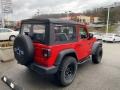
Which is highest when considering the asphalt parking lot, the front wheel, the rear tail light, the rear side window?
the rear side window

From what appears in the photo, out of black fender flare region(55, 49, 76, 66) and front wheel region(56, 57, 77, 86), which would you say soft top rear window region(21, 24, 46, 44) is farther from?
front wheel region(56, 57, 77, 86)

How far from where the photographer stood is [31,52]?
13.5ft

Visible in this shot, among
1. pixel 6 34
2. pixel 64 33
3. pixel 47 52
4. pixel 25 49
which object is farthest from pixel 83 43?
pixel 6 34

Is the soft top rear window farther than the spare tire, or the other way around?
the soft top rear window

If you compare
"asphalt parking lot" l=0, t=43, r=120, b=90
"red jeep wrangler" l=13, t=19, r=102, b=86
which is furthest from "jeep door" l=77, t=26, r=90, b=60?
"asphalt parking lot" l=0, t=43, r=120, b=90

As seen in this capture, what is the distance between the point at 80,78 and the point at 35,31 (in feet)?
6.79

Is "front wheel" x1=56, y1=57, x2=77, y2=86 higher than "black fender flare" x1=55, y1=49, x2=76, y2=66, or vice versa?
"black fender flare" x1=55, y1=49, x2=76, y2=66

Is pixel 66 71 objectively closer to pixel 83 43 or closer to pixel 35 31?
pixel 83 43

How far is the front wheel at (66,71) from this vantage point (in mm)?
4257

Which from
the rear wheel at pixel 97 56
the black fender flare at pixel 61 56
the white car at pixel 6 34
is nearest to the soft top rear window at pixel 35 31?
the black fender flare at pixel 61 56

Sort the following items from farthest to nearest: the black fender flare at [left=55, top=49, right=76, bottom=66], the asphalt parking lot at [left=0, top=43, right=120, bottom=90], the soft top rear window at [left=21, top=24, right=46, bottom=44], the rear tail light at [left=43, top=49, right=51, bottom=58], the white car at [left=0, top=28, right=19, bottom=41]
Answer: the white car at [left=0, top=28, right=19, bottom=41] < the asphalt parking lot at [left=0, top=43, right=120, bottom=90] < the soft top rear window at [left=21, top=24, right=46, bottom=44] < the black fender flare at [left=55, top=49, right=76, bottom=66] < the rear tail light at [left=43, top=49, right=51, bottom=58]

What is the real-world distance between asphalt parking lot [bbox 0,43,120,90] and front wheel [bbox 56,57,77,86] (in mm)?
174

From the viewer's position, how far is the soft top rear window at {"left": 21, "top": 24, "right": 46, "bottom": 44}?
4.19m

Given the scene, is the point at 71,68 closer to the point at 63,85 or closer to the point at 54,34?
the point at 63,85
